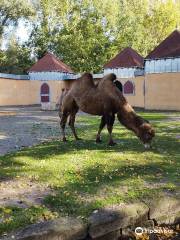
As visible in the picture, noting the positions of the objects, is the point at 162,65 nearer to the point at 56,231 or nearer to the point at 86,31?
the point at 86,31

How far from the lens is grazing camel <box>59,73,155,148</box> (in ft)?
33.5

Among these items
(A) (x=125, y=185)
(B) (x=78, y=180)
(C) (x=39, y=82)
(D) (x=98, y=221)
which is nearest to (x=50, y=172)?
(B) (x=78, y=180)

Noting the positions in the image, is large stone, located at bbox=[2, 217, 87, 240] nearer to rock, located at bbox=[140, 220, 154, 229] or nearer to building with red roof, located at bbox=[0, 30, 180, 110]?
rock, located at bbox=[140, 220, 154, 229]

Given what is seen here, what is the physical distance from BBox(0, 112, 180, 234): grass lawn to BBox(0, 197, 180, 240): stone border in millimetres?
197

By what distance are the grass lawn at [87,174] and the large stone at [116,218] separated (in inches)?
7.2

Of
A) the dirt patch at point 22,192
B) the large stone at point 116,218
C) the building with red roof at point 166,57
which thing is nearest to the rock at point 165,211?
the large stone at point 116,218

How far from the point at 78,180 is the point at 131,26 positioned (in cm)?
4664

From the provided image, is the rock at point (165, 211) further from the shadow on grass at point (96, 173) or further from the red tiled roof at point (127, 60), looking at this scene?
the red tiled roof at point (127, 60)

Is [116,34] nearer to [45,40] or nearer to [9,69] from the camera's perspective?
[45,40]

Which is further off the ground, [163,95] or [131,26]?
[131,26]

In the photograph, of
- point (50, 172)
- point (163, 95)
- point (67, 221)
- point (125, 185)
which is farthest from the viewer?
point (163, 95)

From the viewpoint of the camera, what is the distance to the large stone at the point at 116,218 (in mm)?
5270

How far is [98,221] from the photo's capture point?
17.4ft

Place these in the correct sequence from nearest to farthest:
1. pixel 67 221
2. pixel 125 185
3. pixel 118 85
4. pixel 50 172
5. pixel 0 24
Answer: pixel 67 221
pixel 125 185
pixel 50 172
pixel 118 85
pixel 0 24
